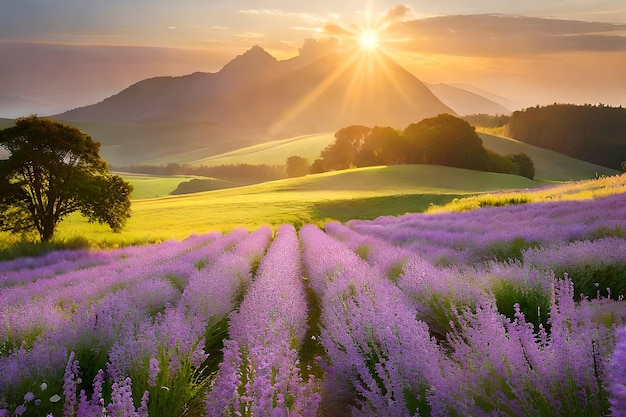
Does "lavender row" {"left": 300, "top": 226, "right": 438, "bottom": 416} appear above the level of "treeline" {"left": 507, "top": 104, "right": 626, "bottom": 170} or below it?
below

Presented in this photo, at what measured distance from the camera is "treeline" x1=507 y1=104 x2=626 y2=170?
113m

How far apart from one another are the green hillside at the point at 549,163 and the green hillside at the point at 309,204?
121ft

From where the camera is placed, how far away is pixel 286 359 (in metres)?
2.97

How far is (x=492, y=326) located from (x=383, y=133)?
225 feet

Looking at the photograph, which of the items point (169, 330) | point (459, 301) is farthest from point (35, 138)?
point (459, 301)

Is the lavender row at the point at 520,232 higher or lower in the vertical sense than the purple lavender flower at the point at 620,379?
lower

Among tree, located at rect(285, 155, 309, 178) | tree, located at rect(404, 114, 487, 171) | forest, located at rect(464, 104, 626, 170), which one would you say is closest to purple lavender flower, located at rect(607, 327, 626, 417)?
tree, located at rect(404, 114, 487, 171)

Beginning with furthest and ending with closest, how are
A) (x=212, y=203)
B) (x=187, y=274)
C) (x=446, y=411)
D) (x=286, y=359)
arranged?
1. (x=212, y=203)
2. (x=187, y=274)
3. (x=286, y=359)
4. (x=446, y=411)

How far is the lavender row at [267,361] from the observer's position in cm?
257

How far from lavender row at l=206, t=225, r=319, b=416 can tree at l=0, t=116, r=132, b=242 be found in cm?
1186

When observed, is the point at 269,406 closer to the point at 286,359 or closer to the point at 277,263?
the point at 286,359

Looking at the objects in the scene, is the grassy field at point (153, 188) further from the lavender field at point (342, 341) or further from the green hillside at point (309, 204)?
the lavender field at point (342, 341)

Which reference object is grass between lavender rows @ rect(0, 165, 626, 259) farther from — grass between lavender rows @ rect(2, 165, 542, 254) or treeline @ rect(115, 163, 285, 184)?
treeline @ rect(115, 163, 285, 184)

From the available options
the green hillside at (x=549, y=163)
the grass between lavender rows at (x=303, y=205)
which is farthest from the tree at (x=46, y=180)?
the green hillside at (x=549, y=163)
